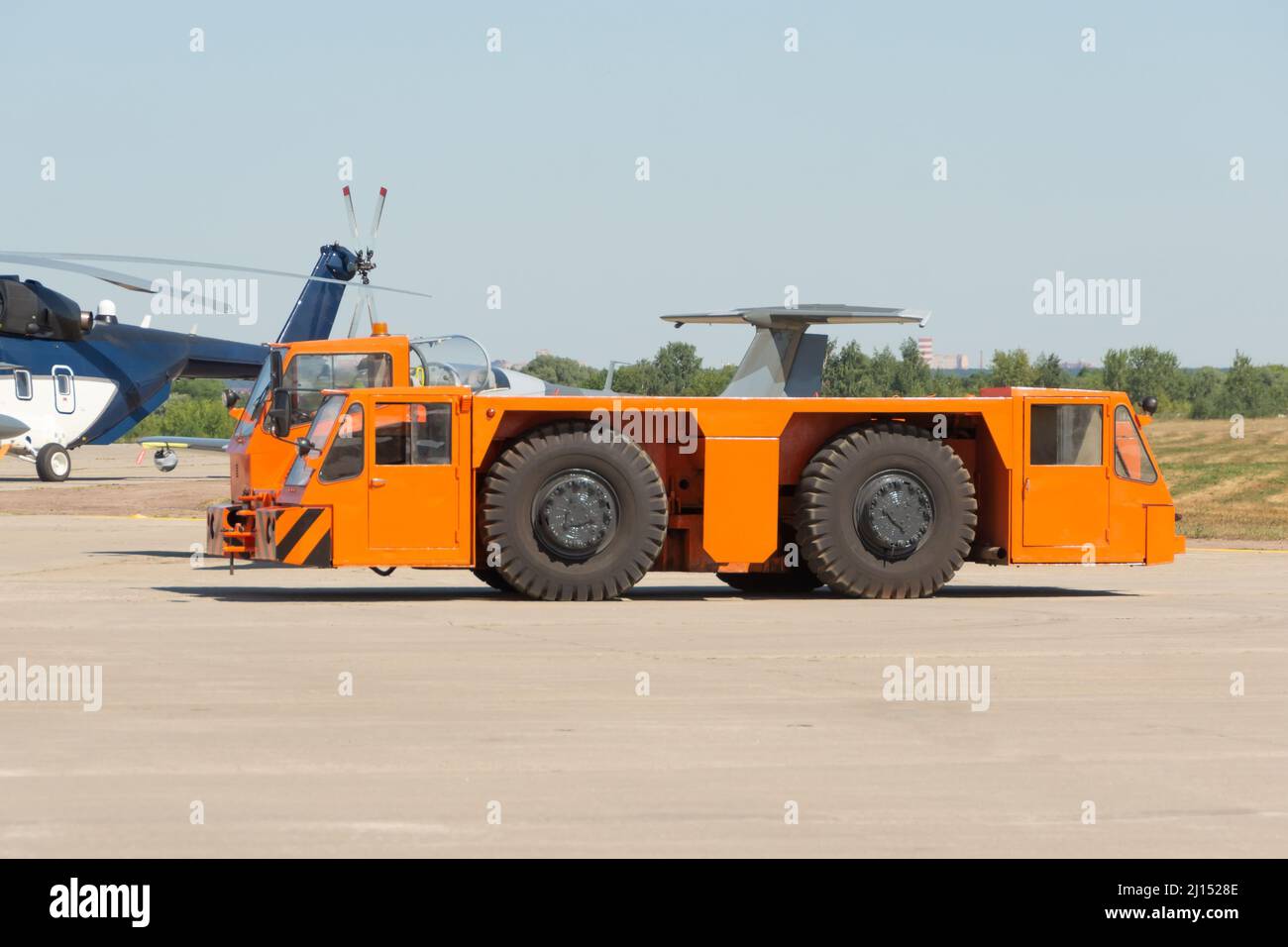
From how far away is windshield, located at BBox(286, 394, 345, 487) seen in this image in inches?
660

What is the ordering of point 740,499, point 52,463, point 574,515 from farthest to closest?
point 52,463, point 740,499, point 574,515

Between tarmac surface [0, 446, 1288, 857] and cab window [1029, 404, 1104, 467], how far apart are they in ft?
4.63

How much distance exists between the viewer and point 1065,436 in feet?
58.3

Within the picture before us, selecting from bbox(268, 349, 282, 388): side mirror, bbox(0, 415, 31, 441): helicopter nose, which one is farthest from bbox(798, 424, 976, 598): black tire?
bbox(0, 415, 31, 441): helicopter nose

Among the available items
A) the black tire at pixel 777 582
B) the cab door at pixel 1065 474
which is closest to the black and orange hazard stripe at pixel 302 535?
the black tire at pixel 777 582

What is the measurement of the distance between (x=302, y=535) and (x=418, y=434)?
1.42 m

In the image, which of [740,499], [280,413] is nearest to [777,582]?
[740,499]

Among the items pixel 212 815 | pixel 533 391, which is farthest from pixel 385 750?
pixel 533 391

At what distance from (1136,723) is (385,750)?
4026mm

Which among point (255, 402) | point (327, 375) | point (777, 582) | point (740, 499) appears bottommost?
point (777, 582)

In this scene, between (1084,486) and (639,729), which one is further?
(1084,486)

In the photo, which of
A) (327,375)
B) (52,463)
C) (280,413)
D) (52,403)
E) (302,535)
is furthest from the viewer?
(52,463)

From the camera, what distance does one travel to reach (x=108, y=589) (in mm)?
18094

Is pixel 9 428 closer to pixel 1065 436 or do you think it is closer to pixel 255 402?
pixel 255 402
